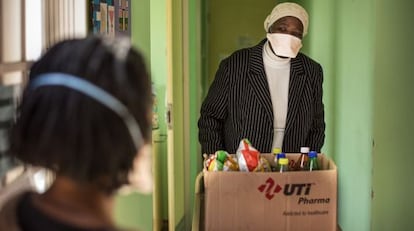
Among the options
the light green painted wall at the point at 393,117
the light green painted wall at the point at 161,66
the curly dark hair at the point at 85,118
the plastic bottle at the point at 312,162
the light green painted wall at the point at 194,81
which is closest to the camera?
the curly dark hair at the point at 85,118

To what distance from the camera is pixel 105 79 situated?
76cm

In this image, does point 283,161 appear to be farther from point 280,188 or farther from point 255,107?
point 255,107

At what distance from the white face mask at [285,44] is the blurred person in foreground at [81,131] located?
5.96ft

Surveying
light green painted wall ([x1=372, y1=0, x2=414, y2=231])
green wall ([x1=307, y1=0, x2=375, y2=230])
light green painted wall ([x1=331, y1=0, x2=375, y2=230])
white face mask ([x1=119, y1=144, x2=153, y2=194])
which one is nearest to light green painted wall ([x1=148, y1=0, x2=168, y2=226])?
green wall ([x1=307, y1=0, x2=375, y2=230])

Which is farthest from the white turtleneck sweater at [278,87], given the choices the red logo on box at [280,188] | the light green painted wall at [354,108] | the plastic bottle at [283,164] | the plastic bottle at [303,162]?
Answer: the red logo on box at [280,188]

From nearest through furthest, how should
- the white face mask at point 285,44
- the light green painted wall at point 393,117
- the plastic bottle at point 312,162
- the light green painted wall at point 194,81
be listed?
1. the plastic bottle at point 312,162
2. the light green painted wall at point 393,117
3. the white face mask at point 285,44
4. the light green painted wall at point 194,81

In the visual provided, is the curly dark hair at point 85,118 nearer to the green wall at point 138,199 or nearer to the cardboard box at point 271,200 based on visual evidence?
the cardboard box at point 271,200

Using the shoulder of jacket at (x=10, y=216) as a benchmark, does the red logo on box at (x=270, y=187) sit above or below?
below

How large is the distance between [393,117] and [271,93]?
20.5 inches

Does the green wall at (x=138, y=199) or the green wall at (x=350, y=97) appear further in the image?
the green wall at (x=350, y=97)

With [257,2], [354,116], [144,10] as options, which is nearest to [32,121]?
[144,10]

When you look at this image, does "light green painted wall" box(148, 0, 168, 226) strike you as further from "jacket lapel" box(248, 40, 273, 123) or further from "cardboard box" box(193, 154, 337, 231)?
"cardboard box" box(193, 154, 337, 231)

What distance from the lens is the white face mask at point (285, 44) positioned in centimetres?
256

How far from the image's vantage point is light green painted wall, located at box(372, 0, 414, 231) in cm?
245
